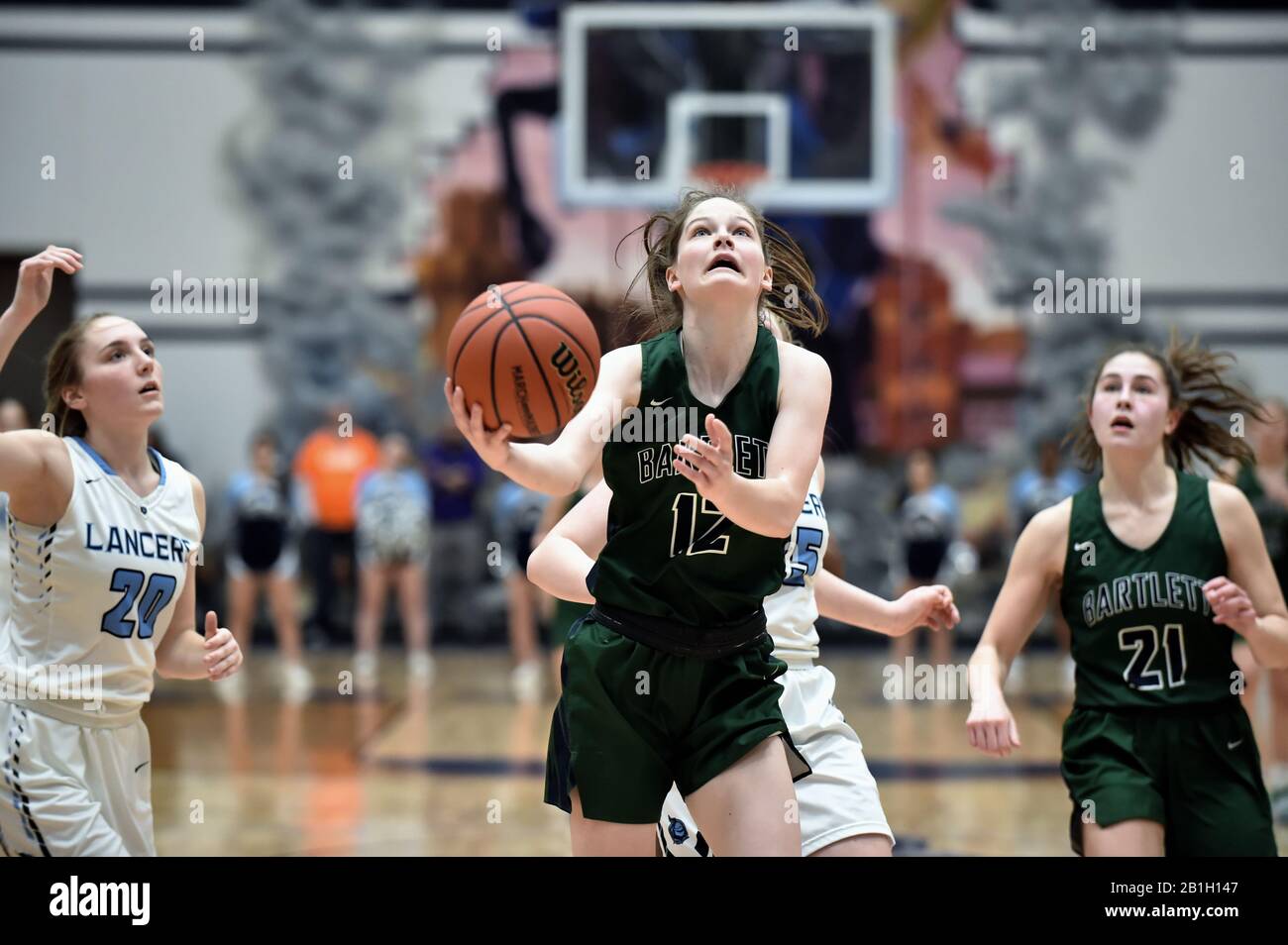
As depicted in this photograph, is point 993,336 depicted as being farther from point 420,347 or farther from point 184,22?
point 184,22

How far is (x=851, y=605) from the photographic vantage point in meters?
3.45

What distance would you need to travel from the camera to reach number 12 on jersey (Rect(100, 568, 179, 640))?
118 inches

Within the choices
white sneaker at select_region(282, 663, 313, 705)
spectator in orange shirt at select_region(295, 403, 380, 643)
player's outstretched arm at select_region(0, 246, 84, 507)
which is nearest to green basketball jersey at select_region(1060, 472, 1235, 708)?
player's outstretched arm at select_region(0, 246, 84, 507)

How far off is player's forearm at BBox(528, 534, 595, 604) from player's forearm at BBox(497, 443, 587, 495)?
0.38m

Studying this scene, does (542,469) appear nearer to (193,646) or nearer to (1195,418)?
(193,646)

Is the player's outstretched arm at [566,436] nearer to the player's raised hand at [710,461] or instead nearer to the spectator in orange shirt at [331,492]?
the player's raised hand at [710,461]

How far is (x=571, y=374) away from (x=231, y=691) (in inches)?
272

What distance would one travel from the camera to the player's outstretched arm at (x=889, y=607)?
10.9 feet

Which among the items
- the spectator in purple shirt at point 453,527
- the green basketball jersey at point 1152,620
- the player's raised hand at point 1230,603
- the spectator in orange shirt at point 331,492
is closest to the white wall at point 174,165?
the spectator in orange shirt at point 331,492

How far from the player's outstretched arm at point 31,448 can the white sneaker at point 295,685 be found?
5.97 meters

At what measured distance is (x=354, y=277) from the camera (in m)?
11.6

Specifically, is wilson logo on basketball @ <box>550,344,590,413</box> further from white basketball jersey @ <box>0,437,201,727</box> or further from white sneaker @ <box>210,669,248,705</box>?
white sneaker @ <box>210,669,248,705</box>

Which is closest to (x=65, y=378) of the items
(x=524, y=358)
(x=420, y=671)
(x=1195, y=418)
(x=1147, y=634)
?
(x=524, y=358)

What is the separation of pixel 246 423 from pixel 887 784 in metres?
7.17
